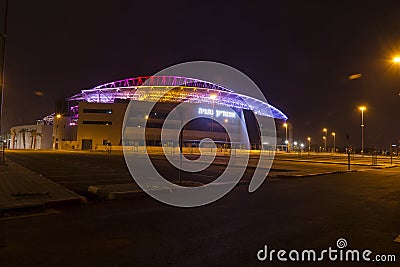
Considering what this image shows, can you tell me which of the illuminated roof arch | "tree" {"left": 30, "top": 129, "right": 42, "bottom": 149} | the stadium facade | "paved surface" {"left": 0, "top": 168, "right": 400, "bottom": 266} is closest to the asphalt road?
"paved surface" {"left": 0, "top": 168, "right": 400, "bottom": 266}

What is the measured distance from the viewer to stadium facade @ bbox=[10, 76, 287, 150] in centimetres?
8506

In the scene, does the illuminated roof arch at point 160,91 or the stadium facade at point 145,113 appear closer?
the stadium facade at point 145,113

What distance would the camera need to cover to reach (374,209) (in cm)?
895

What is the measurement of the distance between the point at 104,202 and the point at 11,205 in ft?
7.87

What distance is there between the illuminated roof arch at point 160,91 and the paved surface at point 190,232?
285 feet

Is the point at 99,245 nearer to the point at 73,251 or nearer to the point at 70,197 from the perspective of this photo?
the point at 73,251

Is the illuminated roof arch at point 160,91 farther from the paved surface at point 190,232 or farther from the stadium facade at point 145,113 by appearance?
the paved surface at point 190,232

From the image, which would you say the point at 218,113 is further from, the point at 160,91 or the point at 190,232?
the point at 190,232

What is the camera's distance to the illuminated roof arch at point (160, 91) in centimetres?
9612

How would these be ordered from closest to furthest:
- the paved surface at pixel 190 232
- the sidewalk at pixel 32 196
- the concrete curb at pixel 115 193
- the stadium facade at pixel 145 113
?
the paved surface at pixel 190 232
the sidewalk at pixel 32 196
the concrete curb at pixel 115 193
the stadium facade at pixel 145 113

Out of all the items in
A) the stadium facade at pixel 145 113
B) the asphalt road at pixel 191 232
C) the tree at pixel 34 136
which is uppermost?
the stadium facade at pixel 145 113

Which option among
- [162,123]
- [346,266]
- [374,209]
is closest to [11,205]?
[346,266]

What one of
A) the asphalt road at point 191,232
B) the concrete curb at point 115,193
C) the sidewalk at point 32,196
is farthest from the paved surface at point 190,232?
the sidewalk at point 32,196

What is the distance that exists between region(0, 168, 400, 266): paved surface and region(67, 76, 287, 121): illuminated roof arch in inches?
3415
